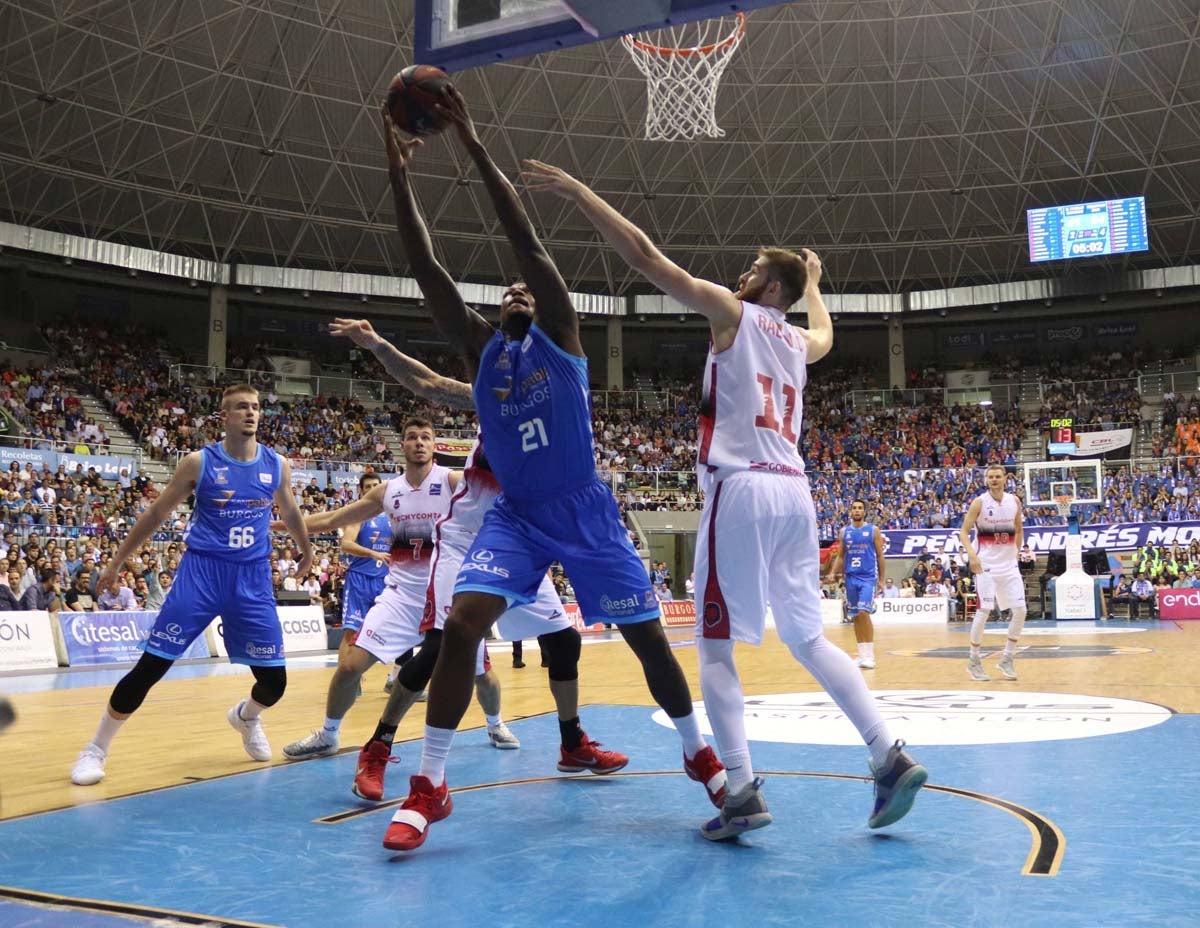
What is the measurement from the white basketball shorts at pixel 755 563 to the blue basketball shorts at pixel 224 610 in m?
2.79

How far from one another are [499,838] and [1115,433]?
36996 millimetres

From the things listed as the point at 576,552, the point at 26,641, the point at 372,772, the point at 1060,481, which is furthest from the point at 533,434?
the point at 1060,481

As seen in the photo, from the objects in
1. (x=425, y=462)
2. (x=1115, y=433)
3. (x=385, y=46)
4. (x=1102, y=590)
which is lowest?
(x=1102, y=590)

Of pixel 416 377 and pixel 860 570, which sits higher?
pixel 416 377

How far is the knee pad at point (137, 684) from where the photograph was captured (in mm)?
5580

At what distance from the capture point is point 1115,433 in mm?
36156

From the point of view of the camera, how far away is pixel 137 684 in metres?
5.61

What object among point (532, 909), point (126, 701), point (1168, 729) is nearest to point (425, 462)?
point (126, 701)

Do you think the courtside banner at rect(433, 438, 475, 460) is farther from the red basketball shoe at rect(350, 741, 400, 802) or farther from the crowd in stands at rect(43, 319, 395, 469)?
the red basketball shoe at rect(350, 741, 400, 802)

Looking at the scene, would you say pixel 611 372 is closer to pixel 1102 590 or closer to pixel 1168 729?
pixel 1102 590

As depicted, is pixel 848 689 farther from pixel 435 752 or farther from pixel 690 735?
pixel 435 752

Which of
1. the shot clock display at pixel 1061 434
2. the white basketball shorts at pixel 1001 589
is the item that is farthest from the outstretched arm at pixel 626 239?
the shot clock display at pixel 1061 434

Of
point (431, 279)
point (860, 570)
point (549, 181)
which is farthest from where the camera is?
point (860, 570)

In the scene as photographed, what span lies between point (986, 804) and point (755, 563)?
1460mm
